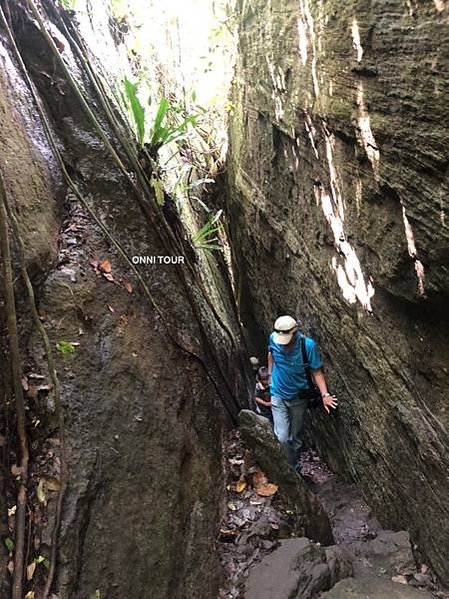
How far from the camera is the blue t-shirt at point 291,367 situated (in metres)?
4.68

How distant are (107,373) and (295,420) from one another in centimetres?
227

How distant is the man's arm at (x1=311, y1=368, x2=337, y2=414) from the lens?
4.59 metres

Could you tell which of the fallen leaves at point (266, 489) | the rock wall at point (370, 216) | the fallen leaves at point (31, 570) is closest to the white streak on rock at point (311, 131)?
the rock wall at point (370, 216)

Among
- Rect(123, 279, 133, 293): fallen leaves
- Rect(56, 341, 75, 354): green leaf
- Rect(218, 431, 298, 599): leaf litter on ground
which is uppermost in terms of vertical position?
Rect(123, 279, 133, 293): fallen leaves

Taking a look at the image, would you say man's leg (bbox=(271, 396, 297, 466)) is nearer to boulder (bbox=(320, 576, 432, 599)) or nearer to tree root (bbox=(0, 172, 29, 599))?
boulder (bbox=(320, 576, 432, 599))

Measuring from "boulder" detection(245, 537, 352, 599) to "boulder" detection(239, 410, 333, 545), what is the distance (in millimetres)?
333

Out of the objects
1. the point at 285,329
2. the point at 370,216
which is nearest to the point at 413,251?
the point at 370,216

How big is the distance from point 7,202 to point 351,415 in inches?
138

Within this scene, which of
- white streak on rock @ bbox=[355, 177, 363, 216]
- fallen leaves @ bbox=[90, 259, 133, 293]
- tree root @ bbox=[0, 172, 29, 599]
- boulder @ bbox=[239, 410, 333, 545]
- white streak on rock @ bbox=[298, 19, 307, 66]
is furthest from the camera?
fallen leaves @ bbox=[90, 259, 133, 293]

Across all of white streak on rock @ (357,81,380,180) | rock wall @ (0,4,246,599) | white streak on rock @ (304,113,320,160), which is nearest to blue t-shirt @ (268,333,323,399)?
rock wall @ (0,4,246,599)

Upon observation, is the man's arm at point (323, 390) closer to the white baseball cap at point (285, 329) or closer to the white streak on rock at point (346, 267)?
the white baseball cap at point (285, 329)

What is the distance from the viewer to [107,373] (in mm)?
3578

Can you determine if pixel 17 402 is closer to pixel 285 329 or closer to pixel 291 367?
pixel 285 329

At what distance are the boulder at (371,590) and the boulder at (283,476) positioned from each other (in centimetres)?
54
